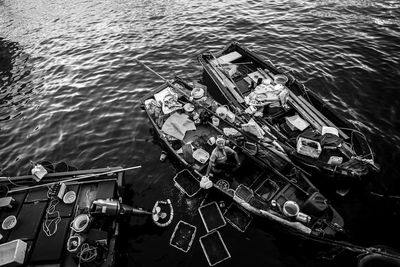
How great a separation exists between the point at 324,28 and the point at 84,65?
19938mm

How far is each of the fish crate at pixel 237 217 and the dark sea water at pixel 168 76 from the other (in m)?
0.24

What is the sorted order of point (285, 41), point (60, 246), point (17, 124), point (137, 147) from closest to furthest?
→ point (60, 246) < point (137, 147) < point (17, 124) < point (285, 41)

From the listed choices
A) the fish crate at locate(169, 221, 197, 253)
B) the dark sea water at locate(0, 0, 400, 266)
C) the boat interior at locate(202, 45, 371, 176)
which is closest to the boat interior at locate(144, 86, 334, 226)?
→ the dark sea water at locate(0, 0, 400, 266)

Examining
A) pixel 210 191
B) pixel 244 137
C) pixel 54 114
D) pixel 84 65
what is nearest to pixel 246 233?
pixel 210 191

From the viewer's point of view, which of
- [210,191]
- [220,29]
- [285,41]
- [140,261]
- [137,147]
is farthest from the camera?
[220,29]

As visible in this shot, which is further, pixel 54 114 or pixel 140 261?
pixel 54 114

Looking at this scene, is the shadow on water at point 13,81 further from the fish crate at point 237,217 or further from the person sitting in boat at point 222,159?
the fish crate at point 237,217

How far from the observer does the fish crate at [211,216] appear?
9.23 metres

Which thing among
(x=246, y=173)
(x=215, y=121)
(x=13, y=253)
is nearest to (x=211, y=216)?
(x=246, y=173)

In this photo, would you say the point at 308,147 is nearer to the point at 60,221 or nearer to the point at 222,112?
the point at 222,112

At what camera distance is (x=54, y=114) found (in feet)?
49.4

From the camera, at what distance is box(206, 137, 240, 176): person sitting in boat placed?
9.62 m

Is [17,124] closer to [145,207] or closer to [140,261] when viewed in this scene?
[145,207]

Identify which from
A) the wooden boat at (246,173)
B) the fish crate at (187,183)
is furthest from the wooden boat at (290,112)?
the fish crate at (187,183)
